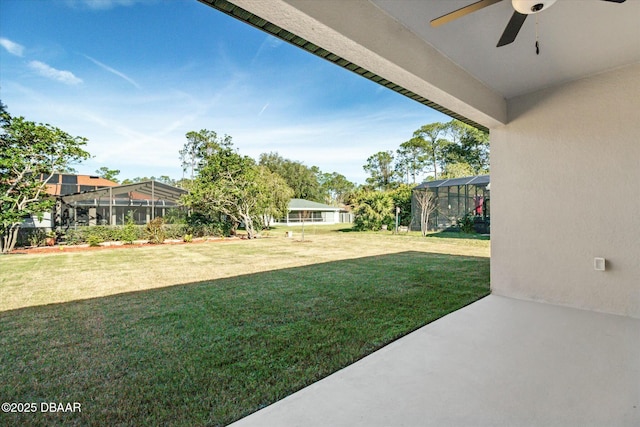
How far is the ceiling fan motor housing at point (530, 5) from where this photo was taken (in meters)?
1.73

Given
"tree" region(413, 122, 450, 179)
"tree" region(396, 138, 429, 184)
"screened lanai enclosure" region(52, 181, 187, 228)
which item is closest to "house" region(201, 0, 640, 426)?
"screened lanai enclosure" region(52, 181, 187, 228)

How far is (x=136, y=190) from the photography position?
14289mm

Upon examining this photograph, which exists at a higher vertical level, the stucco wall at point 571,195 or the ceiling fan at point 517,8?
the ceiling fan at point 517,8

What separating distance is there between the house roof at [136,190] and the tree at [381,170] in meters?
22.4

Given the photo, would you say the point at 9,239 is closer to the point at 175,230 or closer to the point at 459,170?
the point at 175,230

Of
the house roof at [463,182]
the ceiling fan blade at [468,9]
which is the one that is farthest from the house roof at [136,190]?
the ceiling fan blade at [468,9]

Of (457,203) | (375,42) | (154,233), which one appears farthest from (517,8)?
(457,203)

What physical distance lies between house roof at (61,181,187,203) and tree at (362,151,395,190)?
73.6 feet

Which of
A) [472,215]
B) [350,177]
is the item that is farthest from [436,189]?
[350,177]

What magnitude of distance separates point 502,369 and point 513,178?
280 cm

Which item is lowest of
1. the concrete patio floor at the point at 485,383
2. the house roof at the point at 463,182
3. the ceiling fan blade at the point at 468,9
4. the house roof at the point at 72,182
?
the concrete patio floor at the point at 485,383

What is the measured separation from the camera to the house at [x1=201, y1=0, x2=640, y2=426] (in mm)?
1816

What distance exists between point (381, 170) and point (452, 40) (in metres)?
31.1

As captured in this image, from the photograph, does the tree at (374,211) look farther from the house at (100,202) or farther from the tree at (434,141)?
the tree at (434,141)
